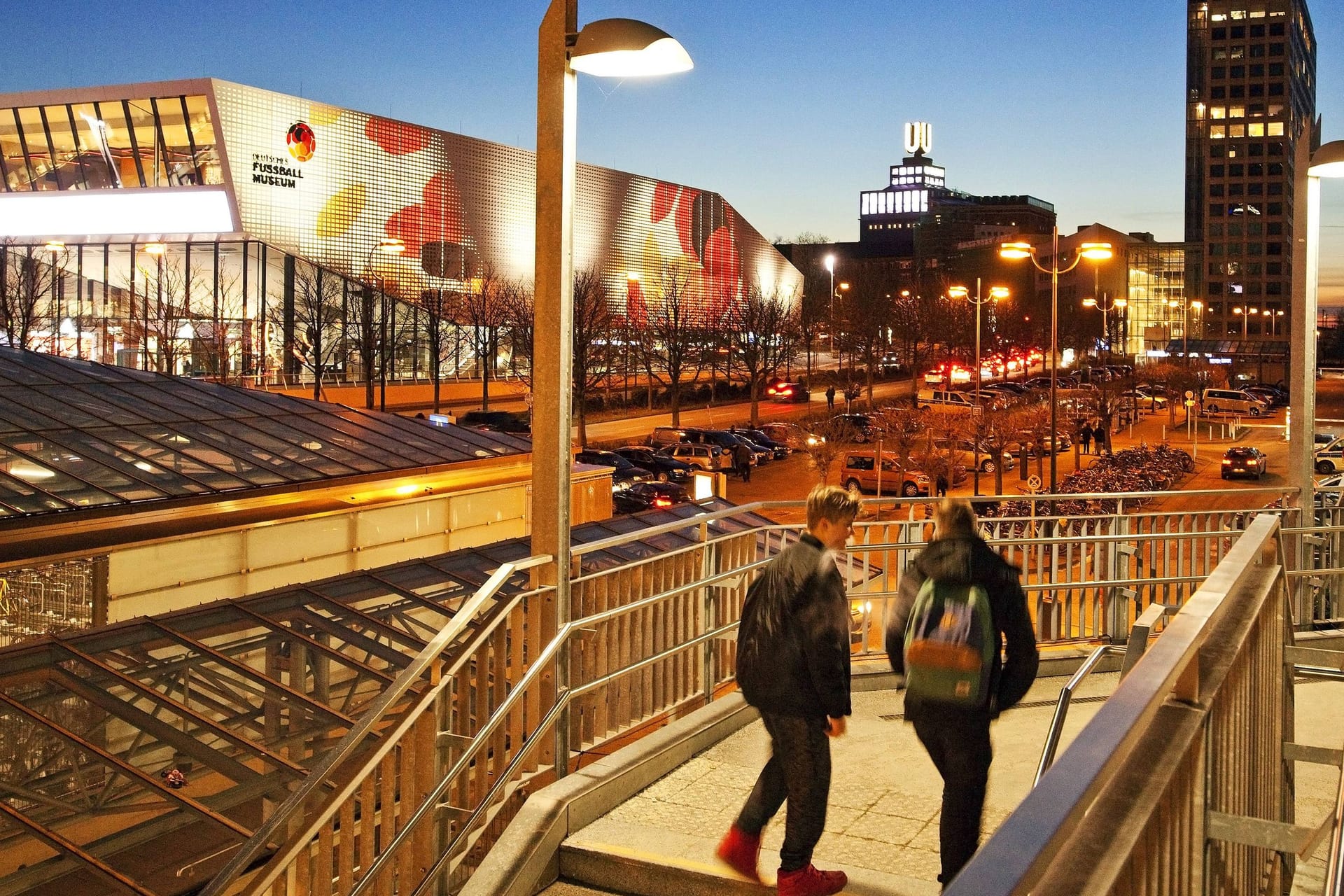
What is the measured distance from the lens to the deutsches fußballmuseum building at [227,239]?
195 feet

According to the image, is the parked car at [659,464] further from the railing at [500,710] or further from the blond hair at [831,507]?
the blond hair at [831,507]

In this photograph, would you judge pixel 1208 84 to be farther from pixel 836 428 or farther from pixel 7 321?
pixel 7 321

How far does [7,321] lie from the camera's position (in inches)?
2112

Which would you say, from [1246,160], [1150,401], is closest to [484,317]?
[1150,401]

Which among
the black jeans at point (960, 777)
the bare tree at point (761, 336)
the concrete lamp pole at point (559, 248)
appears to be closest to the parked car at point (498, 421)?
the bare tree at point (761, 336)

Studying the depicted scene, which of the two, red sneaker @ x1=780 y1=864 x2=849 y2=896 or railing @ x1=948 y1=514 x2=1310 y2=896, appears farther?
red sneaker @ x1=780 y1=864 x2=849 y2=896

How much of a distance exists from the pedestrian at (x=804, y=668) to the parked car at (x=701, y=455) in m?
44.4

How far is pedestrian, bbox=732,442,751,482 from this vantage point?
50438mm

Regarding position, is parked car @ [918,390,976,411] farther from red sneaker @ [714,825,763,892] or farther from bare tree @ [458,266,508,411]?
red sneaker @ [714,825,763,892]

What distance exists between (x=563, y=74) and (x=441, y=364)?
66.9 m

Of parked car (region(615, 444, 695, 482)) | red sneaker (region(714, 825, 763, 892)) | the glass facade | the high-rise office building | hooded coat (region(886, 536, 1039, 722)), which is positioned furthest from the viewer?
the high-rise office building

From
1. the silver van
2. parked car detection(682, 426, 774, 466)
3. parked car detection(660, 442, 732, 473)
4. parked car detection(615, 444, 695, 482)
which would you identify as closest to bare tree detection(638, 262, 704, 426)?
parked car detection(682, 426, 774, 466)

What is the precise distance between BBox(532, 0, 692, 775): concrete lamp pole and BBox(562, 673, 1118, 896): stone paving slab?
72cm

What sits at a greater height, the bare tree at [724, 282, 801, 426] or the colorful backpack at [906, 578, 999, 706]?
the bare tree at [724, 282, 801, 426]
